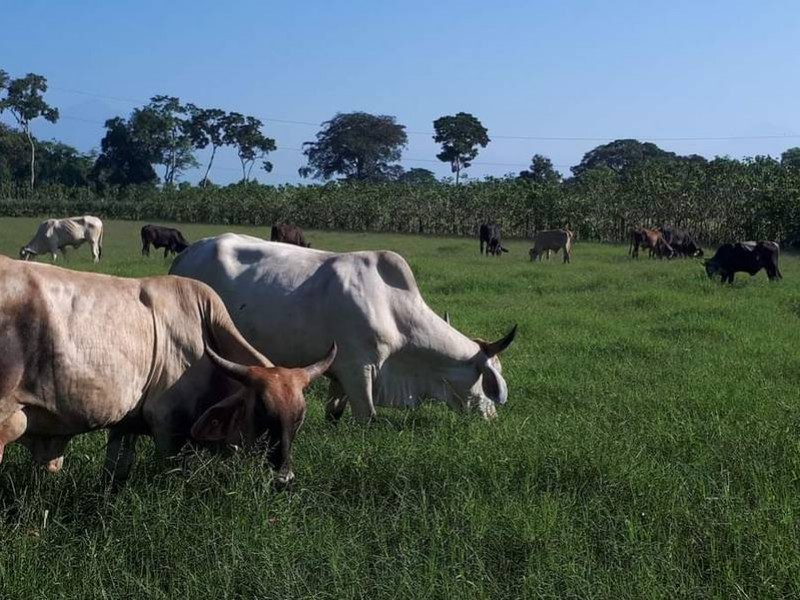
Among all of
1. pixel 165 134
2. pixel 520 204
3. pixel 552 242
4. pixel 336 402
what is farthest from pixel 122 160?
pixel 336 402

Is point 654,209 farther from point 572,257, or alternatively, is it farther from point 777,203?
point 572,257

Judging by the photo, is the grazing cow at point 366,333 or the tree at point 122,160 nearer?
the grazing cow at point 366,333

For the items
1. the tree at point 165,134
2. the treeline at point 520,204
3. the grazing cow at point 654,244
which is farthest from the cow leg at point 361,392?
the tree at point 165,134

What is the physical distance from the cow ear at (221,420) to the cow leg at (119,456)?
0.56 meters

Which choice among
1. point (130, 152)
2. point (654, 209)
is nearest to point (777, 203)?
point (654, 209)

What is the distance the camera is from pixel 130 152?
251 feet

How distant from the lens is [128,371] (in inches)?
202

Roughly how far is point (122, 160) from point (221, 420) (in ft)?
249

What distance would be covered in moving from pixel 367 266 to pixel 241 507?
296 cm

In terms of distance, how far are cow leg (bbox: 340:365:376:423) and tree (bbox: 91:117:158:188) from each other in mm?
72206

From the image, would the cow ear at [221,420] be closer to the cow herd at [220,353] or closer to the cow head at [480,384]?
the cow herd at [220,353]

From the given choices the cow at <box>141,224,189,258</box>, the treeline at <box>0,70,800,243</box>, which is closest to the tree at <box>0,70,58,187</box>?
the treeline at <box>0,70,800,243</box>

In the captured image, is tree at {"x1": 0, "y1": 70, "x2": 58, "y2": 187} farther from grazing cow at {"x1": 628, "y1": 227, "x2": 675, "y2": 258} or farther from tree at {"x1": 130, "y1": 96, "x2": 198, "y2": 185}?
grazing cow at {"x1": 628, "y1": 227, "x2": 675, "y2": 258}

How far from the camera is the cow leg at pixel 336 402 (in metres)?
7.44
